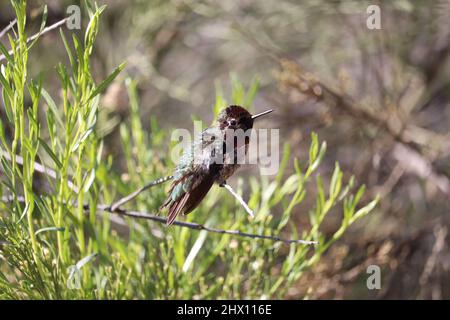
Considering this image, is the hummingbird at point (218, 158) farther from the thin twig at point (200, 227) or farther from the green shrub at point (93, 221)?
the green shrub at point (93, 221)

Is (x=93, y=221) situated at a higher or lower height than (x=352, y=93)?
lower

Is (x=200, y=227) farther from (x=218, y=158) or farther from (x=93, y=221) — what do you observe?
(x=93, y=221)

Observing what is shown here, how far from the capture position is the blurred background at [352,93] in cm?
211

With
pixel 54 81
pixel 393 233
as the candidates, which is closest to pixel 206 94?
pixel 54 81

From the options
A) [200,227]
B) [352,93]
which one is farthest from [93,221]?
[352,93]

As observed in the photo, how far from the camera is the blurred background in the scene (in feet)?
6.91

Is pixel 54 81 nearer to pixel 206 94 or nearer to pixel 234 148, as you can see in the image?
pixel 206 94

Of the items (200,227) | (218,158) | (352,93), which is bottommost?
(200,227)

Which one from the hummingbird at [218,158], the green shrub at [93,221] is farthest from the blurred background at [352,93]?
the hummingbird at [218,158]

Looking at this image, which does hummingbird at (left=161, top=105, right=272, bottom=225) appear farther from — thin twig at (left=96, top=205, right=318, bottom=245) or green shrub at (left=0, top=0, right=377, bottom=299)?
green shrub at (left=0, top=0, right=377, bottom=299)

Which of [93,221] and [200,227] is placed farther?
[93,221]

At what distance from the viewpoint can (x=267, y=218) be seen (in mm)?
1560

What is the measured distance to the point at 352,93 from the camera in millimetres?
2545
